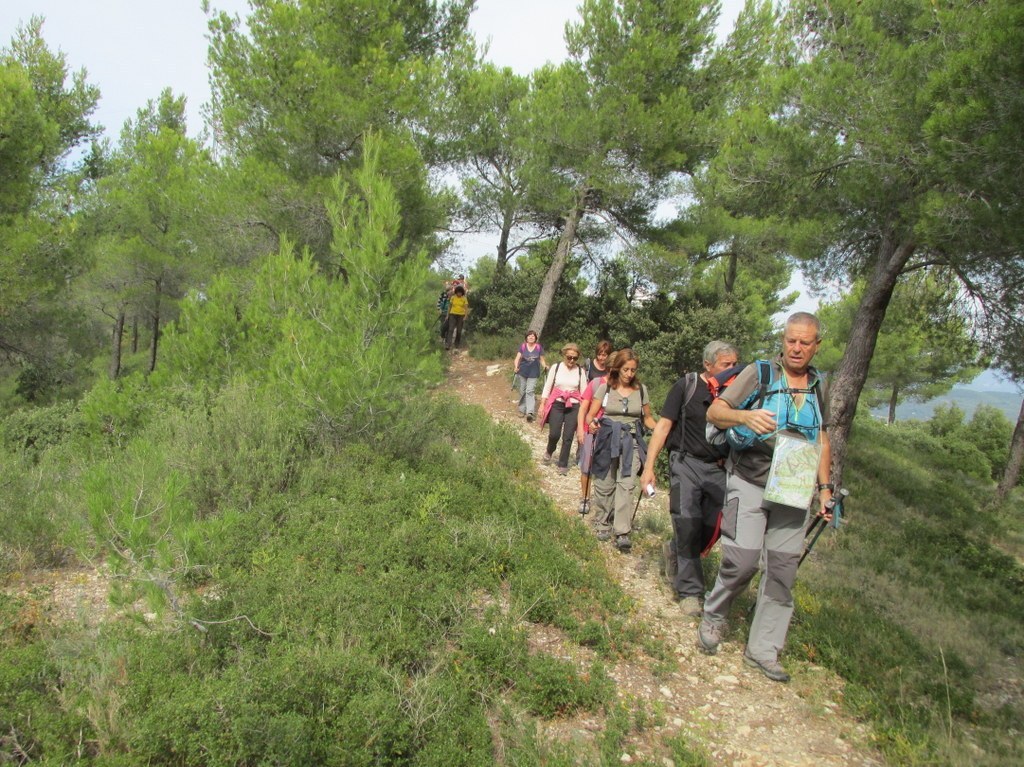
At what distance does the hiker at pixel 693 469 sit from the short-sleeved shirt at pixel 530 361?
566 centimetres

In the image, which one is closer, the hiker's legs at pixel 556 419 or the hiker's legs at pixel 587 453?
the hiker's legs at pixel 587 453

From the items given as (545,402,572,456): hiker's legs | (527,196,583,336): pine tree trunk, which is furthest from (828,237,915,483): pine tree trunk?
(527,196,583,336): pine tree trunk

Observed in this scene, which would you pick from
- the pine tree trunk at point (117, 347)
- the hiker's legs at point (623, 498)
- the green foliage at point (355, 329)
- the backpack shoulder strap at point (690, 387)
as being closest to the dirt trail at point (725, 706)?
the hiker's legs at point (623, 498)

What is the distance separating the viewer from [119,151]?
21.1m

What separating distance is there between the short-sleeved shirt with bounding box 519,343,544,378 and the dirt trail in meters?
5.71

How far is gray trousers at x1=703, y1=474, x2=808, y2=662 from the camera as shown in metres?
3.52

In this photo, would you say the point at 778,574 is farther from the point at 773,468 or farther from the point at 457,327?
the point at 457,327

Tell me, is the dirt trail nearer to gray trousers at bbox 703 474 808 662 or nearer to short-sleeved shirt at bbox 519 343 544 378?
gray trousers at bbox 703 474 808 662

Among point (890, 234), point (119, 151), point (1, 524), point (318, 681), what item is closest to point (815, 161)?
point (890, 234)

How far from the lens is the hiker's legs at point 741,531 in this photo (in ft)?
11.6

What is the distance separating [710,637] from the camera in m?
3.84

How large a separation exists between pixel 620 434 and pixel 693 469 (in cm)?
106

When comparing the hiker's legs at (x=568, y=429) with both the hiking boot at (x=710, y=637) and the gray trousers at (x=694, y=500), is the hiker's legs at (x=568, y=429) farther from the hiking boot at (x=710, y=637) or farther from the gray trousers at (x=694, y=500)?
the hiking boot at (x=710, y=637)

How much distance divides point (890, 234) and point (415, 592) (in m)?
8.13
